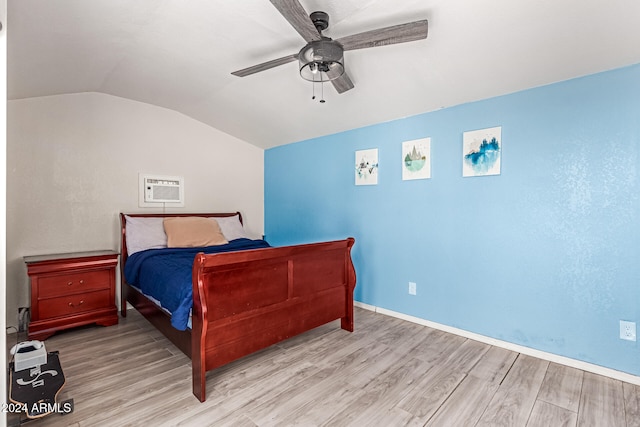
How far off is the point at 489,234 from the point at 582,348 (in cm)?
99

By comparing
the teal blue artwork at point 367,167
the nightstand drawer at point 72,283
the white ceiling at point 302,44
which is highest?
the white ceiling at point 302,44

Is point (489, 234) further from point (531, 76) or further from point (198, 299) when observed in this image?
point (198, 299)

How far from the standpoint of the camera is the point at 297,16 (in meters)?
1.54

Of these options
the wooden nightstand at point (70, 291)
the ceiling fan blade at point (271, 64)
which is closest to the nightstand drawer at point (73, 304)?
the wooden nightstand at point (70, 291)

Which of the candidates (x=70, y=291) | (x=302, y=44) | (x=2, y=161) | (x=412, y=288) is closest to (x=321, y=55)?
(x=302, y=44)

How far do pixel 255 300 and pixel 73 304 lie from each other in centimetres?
194

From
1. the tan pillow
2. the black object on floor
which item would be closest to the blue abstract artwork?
the tan pillow

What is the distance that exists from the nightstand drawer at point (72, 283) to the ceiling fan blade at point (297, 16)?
285 centimetres

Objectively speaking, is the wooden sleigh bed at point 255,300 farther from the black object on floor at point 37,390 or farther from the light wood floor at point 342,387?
the black object on floor at point 37,390

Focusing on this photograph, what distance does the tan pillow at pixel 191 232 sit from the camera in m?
3.48

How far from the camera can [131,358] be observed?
2.41m

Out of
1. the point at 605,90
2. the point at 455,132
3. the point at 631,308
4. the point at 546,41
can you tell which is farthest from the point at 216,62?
the point at 631,308

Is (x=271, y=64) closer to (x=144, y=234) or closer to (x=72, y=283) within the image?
(x=144, y=234)

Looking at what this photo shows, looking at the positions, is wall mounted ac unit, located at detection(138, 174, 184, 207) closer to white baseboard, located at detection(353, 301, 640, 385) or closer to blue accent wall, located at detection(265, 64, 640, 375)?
blue accent wall, located at detection(265, 64, 640, 375)
